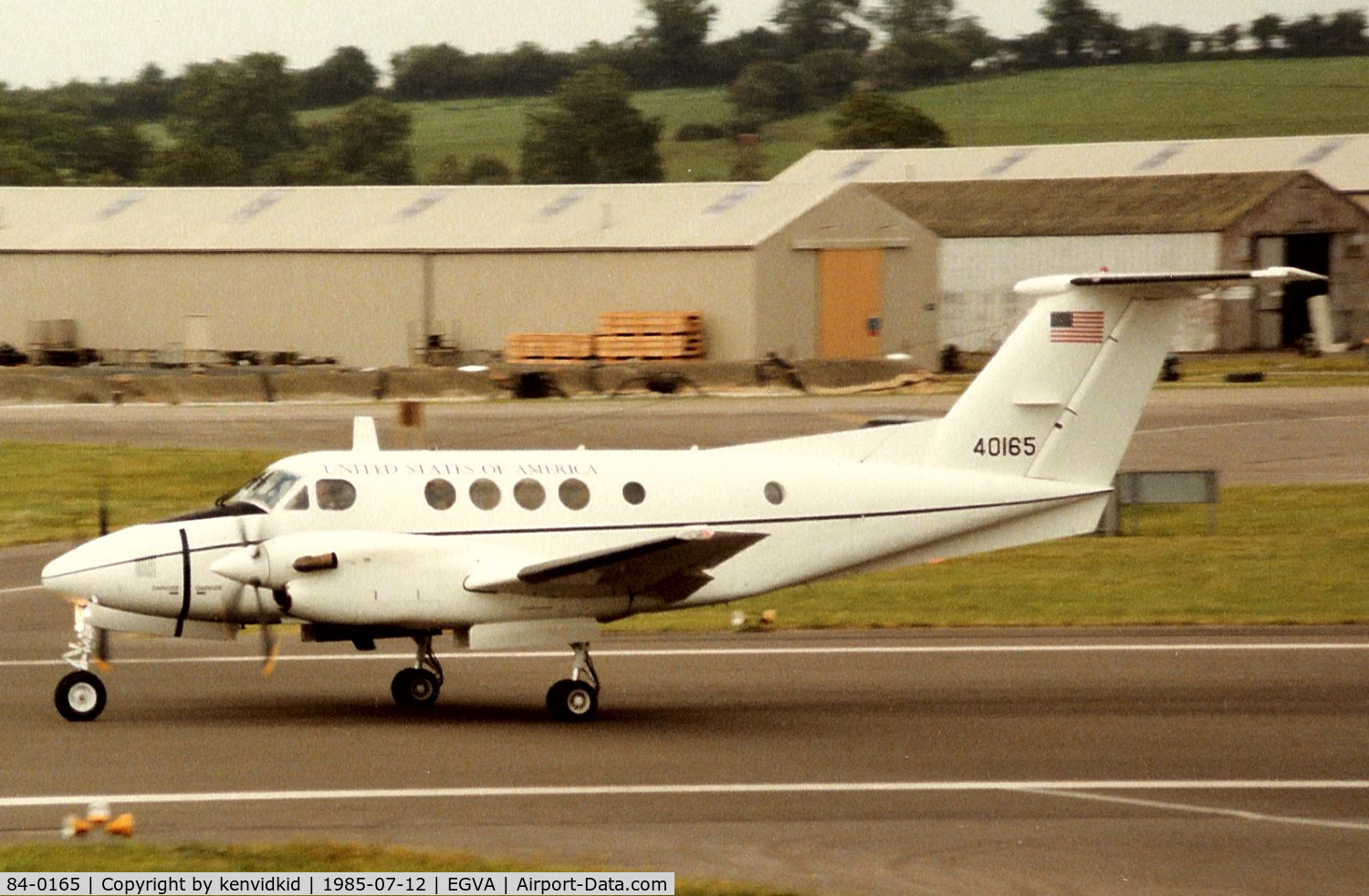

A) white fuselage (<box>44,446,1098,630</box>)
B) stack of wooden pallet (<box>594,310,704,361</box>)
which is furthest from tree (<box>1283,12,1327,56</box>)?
white fuselage (<box>44,446,1098,630</box>)

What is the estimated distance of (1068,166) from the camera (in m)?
77.7

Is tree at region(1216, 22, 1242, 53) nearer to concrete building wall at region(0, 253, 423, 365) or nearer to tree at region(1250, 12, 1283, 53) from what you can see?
tree at region(1250, 12, 1283, 53)

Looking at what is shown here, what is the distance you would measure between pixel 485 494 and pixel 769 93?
157m

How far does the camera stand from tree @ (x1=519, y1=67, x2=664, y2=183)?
133 m

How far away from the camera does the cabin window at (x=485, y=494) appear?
16.0 metres

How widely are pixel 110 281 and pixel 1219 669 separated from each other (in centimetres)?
5695

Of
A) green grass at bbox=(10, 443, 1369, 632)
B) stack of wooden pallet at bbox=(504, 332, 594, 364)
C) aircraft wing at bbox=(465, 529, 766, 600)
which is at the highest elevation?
stack of wooden pallet at bbox=(504, 332, 594, 364)

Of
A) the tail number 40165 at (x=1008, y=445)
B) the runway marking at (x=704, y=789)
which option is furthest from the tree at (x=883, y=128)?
the runway marking at (x=704, y=789)

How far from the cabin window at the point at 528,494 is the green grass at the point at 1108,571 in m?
5.55

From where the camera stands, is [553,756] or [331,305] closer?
[553,756]

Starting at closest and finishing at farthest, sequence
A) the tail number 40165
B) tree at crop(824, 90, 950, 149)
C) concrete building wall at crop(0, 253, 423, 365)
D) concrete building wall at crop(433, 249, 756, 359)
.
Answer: the tail number 40165 → concrete building wall at crop(433, 249, 756, 359) → concrete building wall at crop(0, 253, 423, 365) → tree at crop(824, 90, 950, 149)

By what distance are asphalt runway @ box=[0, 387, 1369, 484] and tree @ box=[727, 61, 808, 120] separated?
396ft

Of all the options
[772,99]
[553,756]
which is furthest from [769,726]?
[772,99]

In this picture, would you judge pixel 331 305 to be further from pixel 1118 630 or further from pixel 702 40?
pixel 702 40
